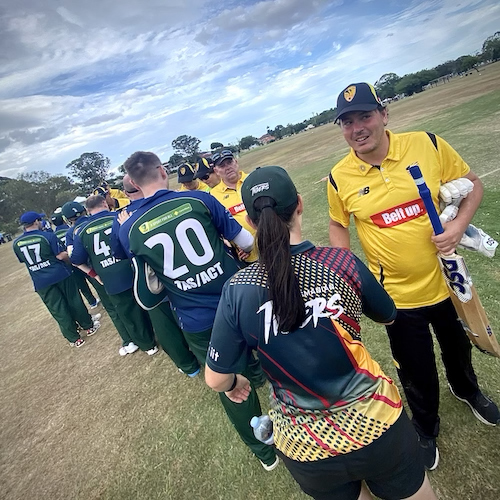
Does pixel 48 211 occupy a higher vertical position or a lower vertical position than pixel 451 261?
higher

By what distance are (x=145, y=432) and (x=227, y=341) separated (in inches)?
117

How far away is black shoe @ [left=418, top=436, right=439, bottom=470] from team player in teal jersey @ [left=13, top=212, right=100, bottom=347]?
5.95 meters

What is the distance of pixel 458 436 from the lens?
2492mm

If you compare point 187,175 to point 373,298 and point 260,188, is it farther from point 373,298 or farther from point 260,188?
point 373,298

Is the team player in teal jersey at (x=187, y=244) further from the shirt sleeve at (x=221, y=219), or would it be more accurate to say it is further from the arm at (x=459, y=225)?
the arm at (x=459, y=225)

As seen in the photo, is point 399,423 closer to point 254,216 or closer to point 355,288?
point 355,288

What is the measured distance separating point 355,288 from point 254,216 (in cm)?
53

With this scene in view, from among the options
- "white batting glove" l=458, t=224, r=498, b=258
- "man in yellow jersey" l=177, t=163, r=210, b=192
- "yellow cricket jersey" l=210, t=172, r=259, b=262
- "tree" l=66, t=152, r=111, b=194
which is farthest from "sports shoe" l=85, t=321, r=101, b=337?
"tree" l=66, t=152, r=111, b=194

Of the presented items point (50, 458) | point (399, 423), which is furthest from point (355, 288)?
point (50, 458)

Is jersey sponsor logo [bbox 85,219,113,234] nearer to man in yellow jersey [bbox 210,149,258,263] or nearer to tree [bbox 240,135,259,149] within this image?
man in yellow jersey [bbox 210,149,258,263]

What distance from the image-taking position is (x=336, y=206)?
2422 millimetres

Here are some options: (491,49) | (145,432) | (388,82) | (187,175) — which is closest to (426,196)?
(145,432)

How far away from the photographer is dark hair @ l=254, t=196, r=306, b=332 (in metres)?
1.25

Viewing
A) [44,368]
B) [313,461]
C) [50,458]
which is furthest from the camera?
[44,368]
